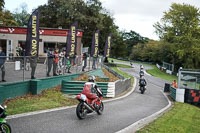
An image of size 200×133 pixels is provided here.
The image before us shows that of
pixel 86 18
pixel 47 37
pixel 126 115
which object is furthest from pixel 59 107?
Answer: pixel 86 18

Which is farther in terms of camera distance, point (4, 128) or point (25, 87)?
point (25, 87)

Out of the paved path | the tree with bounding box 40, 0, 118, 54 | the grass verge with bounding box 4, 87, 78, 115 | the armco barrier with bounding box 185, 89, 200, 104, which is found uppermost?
the tree with bounding box 40, 0, 118, 54

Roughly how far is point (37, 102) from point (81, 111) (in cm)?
304

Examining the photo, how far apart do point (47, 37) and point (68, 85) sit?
16512 mm

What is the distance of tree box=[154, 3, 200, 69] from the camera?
57.1 meters

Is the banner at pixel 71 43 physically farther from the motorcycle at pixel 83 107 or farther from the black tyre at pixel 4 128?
the black tyre at pixel 4 128

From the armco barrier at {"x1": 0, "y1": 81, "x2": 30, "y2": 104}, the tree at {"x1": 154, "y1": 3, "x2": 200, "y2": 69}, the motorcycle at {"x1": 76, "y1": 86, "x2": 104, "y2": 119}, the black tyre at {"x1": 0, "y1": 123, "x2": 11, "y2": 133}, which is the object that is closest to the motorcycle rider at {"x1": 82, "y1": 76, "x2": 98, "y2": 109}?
the motorcycle at {"x1": 76, "y1": 86, "x2": 104, "y2": 119}

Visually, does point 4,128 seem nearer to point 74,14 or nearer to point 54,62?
point 54,62

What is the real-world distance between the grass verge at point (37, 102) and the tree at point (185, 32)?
47444 mm

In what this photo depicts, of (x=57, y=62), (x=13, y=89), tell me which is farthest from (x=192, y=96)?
(x=13, y=89)

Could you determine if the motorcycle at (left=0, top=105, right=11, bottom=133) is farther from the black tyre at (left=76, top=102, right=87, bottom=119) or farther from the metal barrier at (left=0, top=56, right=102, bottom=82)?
the metal barrier at (left=0, top=56, right=102, bottom=82)

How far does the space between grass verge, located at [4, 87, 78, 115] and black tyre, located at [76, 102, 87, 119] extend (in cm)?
209

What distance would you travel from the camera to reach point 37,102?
469 inches

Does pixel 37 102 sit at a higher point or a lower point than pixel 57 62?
lower
